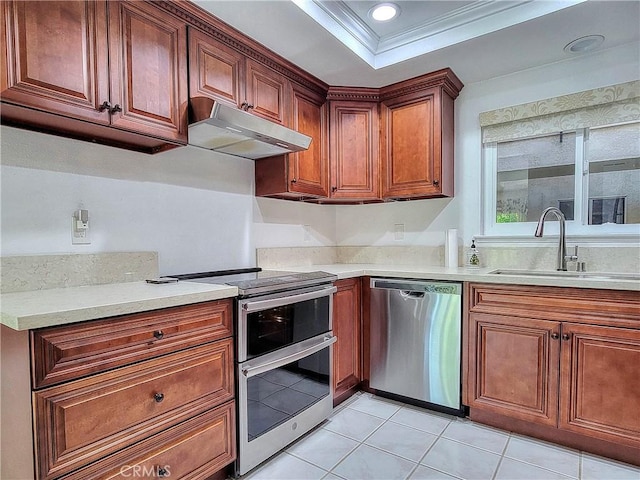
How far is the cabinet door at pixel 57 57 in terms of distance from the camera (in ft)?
4.05

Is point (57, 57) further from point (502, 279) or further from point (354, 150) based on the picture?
point (502, 279)

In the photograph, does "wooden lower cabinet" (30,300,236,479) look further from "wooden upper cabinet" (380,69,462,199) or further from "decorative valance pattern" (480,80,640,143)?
"decorative valance pattern" (480,80,640,143)

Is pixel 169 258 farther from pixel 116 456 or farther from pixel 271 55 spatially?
pixel 271 55

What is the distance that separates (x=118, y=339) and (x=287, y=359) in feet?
2.82

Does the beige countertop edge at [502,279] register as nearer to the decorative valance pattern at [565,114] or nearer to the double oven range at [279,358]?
the double oven range at [279,358]

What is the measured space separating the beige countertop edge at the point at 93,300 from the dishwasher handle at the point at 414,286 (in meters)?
1.13

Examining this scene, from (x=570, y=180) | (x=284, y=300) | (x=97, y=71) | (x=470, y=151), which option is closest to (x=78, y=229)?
(x=97, y=71)

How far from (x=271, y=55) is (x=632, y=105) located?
222 cm

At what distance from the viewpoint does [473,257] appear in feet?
8.53

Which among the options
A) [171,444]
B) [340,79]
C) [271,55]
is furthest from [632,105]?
[171,444]

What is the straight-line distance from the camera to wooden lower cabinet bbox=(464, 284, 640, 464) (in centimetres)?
171

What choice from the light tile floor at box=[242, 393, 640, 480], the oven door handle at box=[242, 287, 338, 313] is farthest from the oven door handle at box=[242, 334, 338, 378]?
the light tile floor at box=[242, 393, 640, 480]

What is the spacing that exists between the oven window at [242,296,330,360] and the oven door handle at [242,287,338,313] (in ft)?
0.10

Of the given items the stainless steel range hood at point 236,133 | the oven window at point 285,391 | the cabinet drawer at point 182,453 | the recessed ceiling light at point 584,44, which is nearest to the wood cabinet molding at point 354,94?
the stainless steel range hood at point 236,133
